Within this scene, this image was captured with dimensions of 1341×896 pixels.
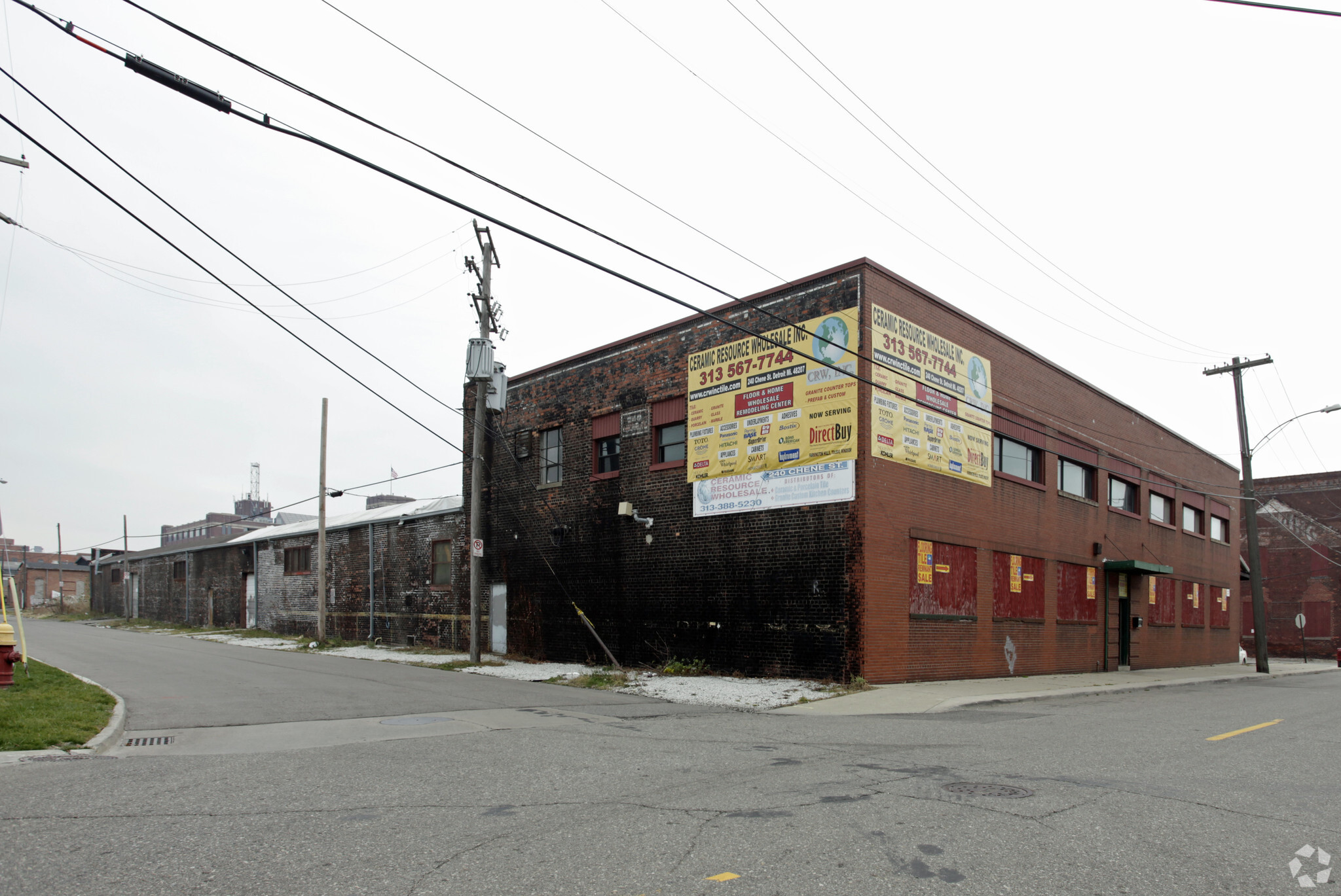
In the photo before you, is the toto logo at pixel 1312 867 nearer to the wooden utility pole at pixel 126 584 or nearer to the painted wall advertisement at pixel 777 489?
the painted wall advertisement at pixel 777 489

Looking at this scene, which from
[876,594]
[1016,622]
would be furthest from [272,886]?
[1016,622]

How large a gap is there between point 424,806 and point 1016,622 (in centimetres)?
1790

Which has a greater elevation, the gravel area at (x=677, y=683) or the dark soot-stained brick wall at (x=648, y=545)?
the dark soot-stained brick wall at (x=648, y=545)

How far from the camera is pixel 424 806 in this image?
647 cm

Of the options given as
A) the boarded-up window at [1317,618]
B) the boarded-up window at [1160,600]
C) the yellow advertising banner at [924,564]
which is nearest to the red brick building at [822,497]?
the yellow advertising banner at [924,564]

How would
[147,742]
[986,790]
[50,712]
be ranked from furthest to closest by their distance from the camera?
[50,712] < [147,742] < [986,790]

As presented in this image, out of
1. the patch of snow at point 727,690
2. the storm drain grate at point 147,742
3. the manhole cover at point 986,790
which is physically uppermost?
the manhole cover at point 986,790

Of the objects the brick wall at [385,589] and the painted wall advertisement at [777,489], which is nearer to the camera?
the painted wall advertisement at [777,489]

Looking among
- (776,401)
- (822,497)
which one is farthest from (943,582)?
(776,401)

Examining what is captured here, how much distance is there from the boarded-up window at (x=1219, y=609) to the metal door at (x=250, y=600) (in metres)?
39.7

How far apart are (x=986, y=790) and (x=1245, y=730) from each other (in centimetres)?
683

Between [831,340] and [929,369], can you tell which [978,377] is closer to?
[929,369]

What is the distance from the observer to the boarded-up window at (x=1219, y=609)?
34.8m

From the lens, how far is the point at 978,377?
20.2 meters
